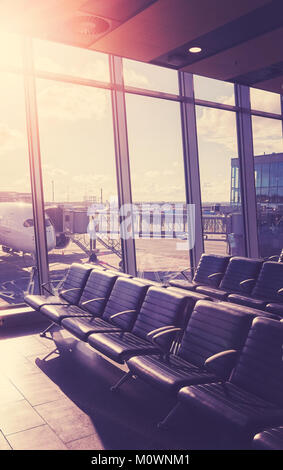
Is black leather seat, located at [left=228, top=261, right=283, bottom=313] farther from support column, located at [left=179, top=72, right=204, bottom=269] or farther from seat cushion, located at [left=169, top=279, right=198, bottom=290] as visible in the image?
support column, located at [left=179, top=72, right=204, bottom=269]

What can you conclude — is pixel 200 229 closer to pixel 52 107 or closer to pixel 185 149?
pixel 185 149

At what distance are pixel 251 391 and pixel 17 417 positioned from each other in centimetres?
173

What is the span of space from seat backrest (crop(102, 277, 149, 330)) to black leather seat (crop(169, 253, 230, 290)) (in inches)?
76.0

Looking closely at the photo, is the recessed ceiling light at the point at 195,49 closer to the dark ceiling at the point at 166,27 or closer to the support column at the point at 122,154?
the dark ceiling at the point at 166,27

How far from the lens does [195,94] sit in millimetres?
7172

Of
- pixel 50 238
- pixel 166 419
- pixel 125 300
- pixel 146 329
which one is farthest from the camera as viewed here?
pixel 50 238

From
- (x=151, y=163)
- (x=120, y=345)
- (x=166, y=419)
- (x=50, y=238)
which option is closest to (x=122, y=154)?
(x=151, y=163)

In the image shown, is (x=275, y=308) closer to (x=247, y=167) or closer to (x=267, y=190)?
(x=247, y=167)

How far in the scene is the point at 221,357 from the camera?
108 inches


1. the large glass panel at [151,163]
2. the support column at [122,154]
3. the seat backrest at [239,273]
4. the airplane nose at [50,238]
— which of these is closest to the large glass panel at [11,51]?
the support column at [122,154]
